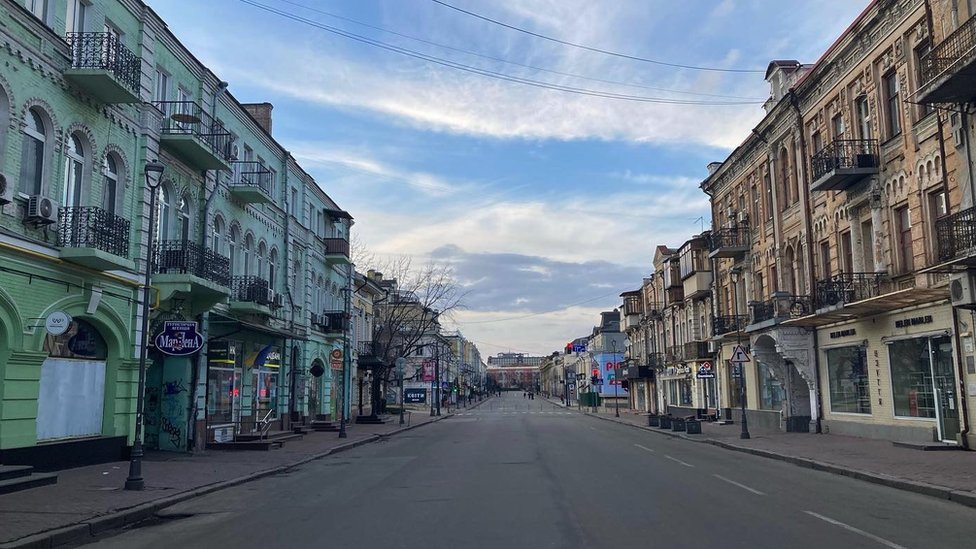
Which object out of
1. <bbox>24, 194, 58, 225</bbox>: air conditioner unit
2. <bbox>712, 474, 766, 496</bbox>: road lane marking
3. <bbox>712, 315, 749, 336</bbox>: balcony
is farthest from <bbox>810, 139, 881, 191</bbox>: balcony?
<bbox>24, 194, 58, 225</bbox>: air conditioner unit

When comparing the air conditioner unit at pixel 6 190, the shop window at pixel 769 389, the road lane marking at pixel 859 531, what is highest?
the air conditioner unit at pixel 6 190

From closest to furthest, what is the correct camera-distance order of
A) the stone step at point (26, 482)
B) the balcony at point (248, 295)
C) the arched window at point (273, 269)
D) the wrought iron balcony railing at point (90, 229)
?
the stone step at point (26, 482)
the wrought iron balcony railing at point (90, 229)
the balcony at point (248, 295)
the arched window at point (273, 269)

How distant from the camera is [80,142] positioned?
16891 mm

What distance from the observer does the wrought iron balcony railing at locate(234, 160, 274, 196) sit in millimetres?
26328

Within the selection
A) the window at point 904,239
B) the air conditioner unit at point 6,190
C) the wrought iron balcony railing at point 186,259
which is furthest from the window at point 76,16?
the window at point 904,239

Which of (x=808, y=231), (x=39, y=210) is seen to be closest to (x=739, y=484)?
(x=39, y=210)

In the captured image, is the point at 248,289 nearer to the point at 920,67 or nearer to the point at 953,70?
the point at 953,70

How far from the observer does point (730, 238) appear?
Answer: 3644 centimetres

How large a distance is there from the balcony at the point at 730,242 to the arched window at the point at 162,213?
2476 cm

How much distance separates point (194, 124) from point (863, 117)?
67.6 ft

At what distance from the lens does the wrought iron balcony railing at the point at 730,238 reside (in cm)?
3541

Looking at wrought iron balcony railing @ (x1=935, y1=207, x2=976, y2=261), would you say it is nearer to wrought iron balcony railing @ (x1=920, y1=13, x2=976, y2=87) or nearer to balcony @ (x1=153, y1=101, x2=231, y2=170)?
wrought iron balcony railing @ (x1=920, y1=13, x2=976, y2=87)

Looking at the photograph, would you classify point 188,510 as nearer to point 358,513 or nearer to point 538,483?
point 358,513

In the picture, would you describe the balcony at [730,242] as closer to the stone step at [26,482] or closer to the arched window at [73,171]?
the arched window at [73,171]
